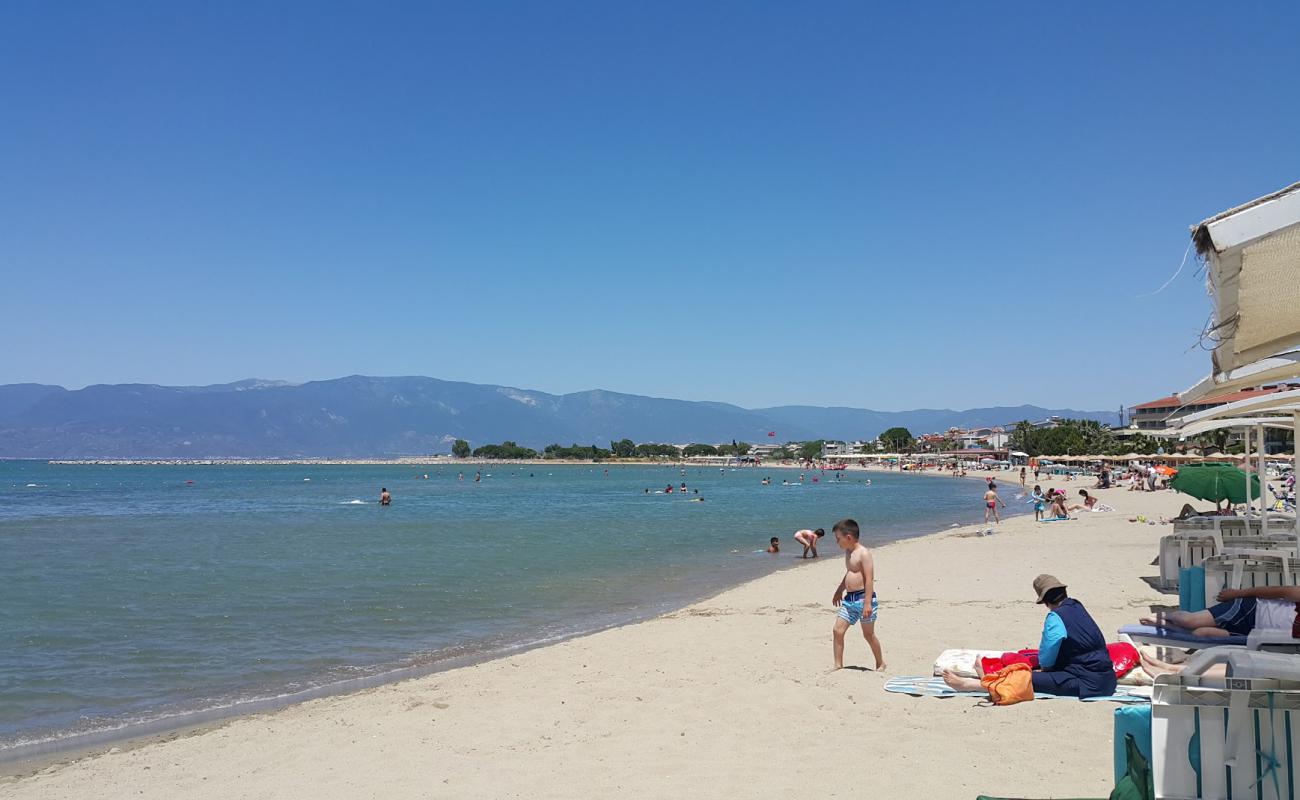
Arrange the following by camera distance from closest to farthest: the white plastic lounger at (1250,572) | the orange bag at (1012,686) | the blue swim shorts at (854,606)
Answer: the orange bag at (1012,686) → the blue swim shorts at (854,606) → the white plastic lounger at (1250,572)

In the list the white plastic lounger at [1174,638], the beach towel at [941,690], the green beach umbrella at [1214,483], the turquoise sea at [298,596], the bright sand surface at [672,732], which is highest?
the green beach umbrella at [1214,483]

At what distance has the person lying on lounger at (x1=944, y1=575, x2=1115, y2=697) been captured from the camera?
6.10 meters

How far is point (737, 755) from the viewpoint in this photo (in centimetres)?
602

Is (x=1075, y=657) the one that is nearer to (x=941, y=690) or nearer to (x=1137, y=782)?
(x=941, y=690)

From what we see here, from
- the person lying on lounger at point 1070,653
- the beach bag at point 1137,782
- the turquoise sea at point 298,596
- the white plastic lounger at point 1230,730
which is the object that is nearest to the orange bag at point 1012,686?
the person lying on lounger at point 1070,653

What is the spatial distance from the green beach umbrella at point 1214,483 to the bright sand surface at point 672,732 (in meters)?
3.10

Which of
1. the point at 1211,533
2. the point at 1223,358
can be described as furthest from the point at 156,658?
the point at 1211,533

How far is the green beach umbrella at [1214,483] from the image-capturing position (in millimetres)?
13734

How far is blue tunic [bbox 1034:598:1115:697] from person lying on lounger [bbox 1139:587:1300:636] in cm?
125

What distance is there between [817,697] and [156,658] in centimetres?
839

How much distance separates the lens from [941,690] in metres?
6.82

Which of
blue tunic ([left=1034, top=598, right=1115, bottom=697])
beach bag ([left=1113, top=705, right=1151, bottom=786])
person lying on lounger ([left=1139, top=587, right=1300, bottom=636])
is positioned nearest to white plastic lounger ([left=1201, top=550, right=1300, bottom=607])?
person lying on lounger ([left=1139, top=587, right=1300, bottom=636])

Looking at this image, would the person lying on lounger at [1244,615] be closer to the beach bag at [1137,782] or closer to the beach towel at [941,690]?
the beach towel at [941,690]

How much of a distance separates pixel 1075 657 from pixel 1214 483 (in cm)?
930
